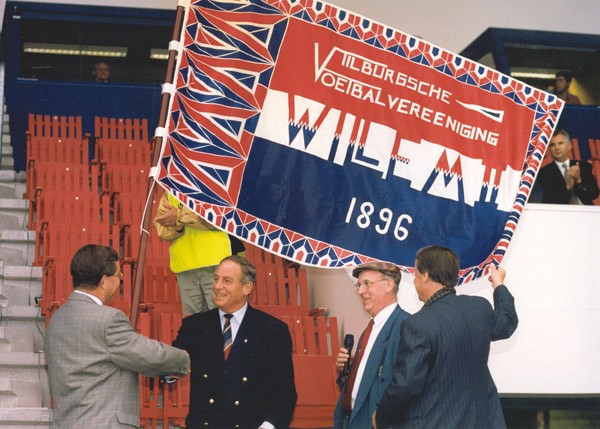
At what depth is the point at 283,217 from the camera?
5500 mm

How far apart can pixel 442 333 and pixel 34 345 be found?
3804 mm

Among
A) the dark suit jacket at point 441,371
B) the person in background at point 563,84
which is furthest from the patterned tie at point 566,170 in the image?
the person in background at point 563,84

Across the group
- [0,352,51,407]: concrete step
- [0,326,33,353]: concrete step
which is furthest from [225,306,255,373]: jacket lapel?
[0,326,33,353]: concrete step

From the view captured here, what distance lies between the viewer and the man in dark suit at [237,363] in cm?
469

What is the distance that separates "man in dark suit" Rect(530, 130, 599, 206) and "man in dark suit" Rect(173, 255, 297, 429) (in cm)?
324

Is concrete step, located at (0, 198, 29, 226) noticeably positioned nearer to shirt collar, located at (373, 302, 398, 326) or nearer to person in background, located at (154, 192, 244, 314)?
person in background, located at (154, 192, 244, 314)

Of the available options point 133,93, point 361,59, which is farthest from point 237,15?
point 133,93

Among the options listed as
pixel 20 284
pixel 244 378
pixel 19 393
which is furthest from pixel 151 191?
pixel 20 284

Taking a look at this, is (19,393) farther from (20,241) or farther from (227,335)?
(20,241)

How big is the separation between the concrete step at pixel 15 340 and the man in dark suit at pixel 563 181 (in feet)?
12.4

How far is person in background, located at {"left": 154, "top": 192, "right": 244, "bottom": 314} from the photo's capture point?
20.4ft

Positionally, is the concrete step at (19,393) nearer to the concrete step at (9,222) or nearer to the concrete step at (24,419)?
the concrete step at (24,419)

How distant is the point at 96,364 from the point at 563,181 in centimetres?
450

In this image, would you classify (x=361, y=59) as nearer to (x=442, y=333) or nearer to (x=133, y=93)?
(x=442, y=333)
